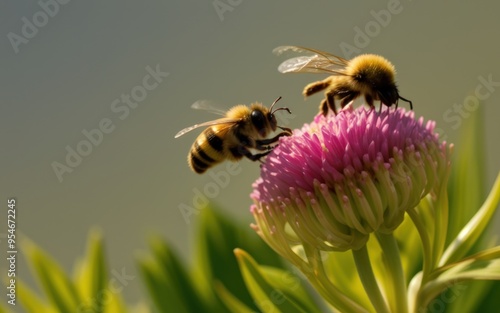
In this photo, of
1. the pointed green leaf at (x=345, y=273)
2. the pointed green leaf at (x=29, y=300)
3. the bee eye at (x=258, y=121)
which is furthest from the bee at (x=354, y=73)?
the pointed green leaf at (x=29, y=300)

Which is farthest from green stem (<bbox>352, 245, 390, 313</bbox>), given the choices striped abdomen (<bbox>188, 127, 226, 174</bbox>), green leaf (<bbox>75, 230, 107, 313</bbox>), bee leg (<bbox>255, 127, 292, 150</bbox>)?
green leaf (<bbox>75, 230, 107, 313</bbox>)

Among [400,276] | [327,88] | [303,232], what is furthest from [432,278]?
[327,88]

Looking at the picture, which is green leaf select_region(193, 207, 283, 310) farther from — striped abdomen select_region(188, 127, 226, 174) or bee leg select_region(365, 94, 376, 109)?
bee leg select_region(365, 94, 376, 109)

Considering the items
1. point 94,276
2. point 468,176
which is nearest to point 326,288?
point 468,176

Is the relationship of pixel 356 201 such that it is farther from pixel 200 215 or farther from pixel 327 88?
pixel 200 215

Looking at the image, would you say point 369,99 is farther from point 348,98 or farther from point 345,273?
point 345,273
